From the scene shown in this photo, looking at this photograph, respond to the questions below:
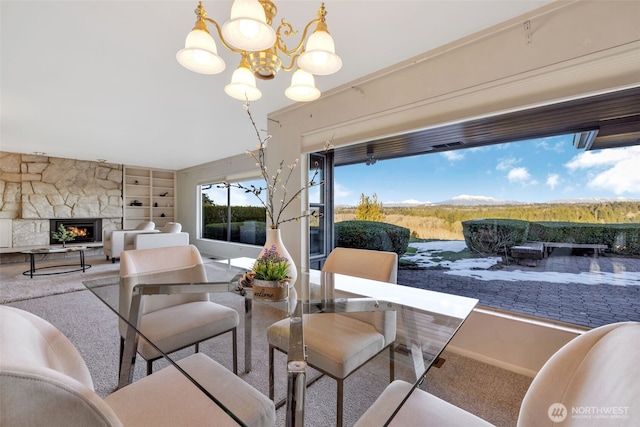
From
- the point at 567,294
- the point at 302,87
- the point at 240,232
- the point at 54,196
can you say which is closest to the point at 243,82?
the point at 302,87

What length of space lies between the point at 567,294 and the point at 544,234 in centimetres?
45

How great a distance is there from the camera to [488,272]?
2.24 m

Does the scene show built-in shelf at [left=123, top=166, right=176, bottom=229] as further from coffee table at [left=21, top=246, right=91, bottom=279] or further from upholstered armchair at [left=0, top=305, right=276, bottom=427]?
upholstered armchair at [left=0, top=305, right=276, bottom=427]

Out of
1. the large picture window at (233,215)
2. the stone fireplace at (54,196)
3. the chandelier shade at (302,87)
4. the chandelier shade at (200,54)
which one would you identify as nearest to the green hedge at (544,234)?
the chandelier shade at (302,87)

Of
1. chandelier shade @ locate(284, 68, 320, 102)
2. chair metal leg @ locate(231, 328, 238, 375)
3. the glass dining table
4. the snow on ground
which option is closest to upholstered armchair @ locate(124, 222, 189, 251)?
the glass dining table

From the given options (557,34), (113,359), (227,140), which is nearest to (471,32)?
(557,34)

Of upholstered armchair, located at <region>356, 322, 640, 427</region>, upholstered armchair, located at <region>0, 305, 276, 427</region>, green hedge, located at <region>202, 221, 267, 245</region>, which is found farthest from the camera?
green hedge, located at <region>202, 221, 267, 245</region>

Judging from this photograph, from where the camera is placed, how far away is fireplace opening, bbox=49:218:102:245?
20.9 ft

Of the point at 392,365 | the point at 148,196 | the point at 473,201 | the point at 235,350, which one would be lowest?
the point at 235,350

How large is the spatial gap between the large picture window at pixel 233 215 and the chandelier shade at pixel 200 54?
3938mm

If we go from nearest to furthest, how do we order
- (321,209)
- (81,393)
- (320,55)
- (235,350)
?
1. (81,393)
2. (320,55)
3. (235,350)
4. (321,209)

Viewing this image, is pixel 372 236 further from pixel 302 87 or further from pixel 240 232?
pixel 240 232

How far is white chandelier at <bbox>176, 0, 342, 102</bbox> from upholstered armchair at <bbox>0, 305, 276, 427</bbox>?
49.5 inches

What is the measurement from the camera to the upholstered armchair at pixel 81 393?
426 mm
